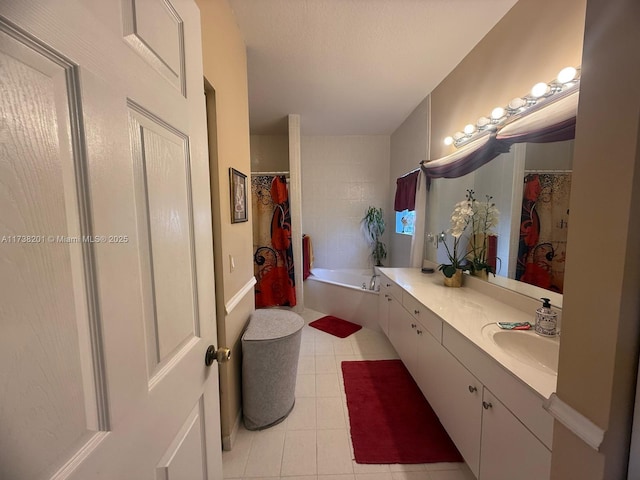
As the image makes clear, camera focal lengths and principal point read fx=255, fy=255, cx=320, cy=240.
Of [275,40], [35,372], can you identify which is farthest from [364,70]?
[35,372]

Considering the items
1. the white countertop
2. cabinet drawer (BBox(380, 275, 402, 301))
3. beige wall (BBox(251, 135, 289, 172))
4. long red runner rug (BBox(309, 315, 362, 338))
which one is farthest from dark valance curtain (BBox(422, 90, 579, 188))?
beige wall (BBox(251, 135, 289, 172))

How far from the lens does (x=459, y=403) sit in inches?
53.0

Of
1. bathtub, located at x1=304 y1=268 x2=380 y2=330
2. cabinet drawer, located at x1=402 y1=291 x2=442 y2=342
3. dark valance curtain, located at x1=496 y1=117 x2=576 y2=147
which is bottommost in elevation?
bathtub, located at x1=304 y1=268 x2=380 y2=330

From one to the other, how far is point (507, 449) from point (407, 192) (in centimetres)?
258

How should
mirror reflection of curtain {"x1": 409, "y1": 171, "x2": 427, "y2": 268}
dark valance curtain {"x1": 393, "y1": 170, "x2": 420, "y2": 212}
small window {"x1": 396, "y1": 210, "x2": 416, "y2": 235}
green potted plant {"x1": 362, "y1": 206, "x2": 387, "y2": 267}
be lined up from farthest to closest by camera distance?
green potted plant {"x1": 362, "y1": 206, "x2": 387, "y2": 267} → small window {"x1": 396, "y1": 210, "x2": 416, "y2": 235} → dark valance curtain {"x1": 393, "y1": 170, "x2": 420, "y2": 212} → mirror reflection of curtain {"x1": 409, "y1": 171, "x2": 427, "y2": 268}

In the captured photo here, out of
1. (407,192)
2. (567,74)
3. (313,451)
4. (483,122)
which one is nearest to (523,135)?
(567,74)

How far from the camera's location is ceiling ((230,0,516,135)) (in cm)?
159

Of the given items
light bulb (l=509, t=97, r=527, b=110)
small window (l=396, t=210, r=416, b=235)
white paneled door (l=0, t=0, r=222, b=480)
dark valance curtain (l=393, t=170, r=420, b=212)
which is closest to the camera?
white paneled door (l=0, t=0, r=222, b=480)

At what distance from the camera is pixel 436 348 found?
1604mm

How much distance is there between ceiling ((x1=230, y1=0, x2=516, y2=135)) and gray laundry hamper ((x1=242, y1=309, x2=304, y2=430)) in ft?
6.72

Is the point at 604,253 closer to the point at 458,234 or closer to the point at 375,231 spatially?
the point at 458,234

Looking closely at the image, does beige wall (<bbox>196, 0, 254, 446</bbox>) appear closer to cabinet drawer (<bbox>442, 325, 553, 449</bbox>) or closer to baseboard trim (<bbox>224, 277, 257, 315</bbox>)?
baseboard trim (<bbox>224, 277, 257, 315</bbox>)

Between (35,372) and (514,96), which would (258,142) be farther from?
(35,372)

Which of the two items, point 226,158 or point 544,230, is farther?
point 226,158
